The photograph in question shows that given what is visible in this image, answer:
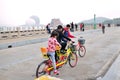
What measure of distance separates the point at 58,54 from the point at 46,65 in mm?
963

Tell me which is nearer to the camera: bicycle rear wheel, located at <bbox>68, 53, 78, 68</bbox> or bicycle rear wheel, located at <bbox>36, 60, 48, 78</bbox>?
bicycle rear wheel, located at <bbox>36, 60, 48, 78</bbox>

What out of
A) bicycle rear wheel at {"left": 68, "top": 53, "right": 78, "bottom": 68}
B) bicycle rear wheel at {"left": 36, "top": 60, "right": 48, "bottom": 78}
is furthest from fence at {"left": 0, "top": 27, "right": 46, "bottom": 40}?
bicycle rear wheel at {"left": 36, "top": 60, "right": 48, "bottom": 78}

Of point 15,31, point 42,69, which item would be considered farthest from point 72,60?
point 15,31

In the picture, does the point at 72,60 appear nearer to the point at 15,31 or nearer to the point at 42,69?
the point at 42,69

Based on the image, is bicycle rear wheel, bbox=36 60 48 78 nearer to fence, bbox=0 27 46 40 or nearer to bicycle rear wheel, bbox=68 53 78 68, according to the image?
bicycle rear wheel, bbox=68 53 78 68

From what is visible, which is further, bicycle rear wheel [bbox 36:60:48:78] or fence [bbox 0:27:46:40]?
fence [bbox 0:27:46:40]

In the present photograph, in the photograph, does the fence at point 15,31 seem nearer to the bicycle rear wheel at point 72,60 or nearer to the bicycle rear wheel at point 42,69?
the bicycle rear wheel at point 72,60

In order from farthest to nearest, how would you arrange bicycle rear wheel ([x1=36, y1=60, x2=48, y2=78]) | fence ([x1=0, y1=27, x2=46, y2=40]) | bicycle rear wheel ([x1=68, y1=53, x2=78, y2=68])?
fence ([x1=0, y1=27, x2=46, y2=40]) < bicycle rear wheel ([x1=68, y1=53, x2=78, y2=68]) < bicycle rear wheel ([x1=36, y1=60, x2=48, y2=78])

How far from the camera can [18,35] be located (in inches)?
1437

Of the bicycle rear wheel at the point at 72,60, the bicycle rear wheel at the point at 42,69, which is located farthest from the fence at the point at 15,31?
the bicycle rear wheel at the point at 42,69

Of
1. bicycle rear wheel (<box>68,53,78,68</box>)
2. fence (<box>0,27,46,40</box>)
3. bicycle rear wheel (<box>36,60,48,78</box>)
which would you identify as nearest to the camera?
bicycle rear wheel (<box>36,60,48,78</box>)

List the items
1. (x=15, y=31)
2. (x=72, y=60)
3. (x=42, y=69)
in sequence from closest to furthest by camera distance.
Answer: (x=42, y=69), (x=72, y=60), (x=15, y=31)

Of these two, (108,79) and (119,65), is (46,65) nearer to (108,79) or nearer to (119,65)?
(108,79)

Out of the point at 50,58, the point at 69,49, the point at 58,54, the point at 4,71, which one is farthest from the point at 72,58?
the point at 4,71
